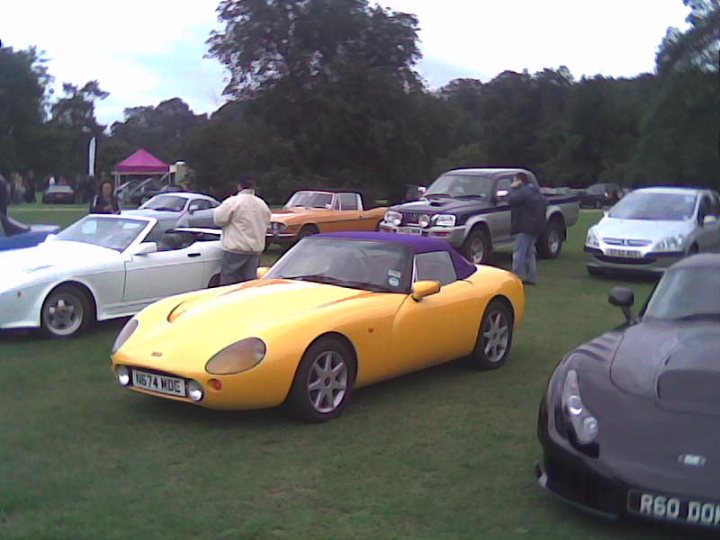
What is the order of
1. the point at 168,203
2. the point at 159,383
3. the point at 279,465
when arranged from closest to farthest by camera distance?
the point at 279,465
the point at 159,383
the point at 168,203

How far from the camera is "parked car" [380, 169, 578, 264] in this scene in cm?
1583

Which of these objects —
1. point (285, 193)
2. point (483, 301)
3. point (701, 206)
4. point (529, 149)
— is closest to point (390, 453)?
point (483, 301)

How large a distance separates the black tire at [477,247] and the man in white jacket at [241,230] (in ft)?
20.7

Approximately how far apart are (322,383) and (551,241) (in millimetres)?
13079

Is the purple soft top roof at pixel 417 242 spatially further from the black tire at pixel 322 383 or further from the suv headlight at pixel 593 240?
the suv headlight at pixel 593 240

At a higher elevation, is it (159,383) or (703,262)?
(703,262)

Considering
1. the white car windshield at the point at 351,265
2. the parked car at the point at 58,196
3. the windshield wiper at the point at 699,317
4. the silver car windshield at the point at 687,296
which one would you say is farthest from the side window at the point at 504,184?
the parked car at the point at 58,196

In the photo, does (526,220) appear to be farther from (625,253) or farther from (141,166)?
(141,166)

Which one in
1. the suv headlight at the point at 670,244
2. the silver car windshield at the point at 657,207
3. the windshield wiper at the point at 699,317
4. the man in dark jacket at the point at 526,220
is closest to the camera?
the windshield wiper at the point at 699,317

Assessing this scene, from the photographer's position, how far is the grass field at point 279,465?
176 inches

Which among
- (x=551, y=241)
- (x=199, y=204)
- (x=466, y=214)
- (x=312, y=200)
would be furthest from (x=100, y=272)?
(x=312, y=200)

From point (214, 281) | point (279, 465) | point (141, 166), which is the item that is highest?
point (141, 166)

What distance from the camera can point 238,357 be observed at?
5.91m

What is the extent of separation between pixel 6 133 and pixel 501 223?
5633 centimetres
